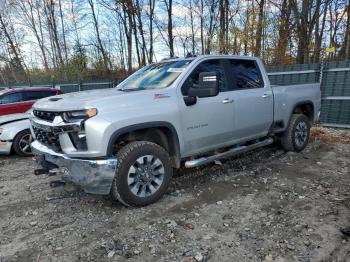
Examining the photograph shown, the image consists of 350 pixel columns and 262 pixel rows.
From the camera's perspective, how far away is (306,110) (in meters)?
6.47

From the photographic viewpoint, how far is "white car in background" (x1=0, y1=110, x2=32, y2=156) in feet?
21.3

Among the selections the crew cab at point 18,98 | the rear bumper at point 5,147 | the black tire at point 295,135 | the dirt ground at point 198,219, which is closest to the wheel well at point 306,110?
the black tire at point 295,135

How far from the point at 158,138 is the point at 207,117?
77 cm

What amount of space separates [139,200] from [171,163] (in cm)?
70

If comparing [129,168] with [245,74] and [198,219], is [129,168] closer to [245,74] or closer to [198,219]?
[198,219]

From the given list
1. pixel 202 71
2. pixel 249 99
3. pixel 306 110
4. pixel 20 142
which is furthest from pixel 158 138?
pixel 20 142

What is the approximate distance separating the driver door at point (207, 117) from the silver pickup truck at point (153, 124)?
0.01 m

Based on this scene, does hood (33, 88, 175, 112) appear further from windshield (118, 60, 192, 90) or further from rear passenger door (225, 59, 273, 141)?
rear passenger door (225, 59, 273, 141)

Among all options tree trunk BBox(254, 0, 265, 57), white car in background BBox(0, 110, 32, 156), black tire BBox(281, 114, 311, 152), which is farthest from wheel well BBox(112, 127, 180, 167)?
tree trunk BBox(254, 0, 265, 57)

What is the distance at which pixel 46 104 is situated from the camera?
3766mm

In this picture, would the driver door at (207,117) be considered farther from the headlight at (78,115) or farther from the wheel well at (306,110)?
the wheel well at (306,110)

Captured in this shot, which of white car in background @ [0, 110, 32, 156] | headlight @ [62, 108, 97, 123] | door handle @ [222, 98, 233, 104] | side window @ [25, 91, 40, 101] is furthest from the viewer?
side window @ [25, 91, 40, 101]

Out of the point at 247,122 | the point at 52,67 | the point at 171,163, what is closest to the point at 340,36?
the point at 247,122

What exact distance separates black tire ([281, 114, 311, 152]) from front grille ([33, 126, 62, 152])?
4.34 m
